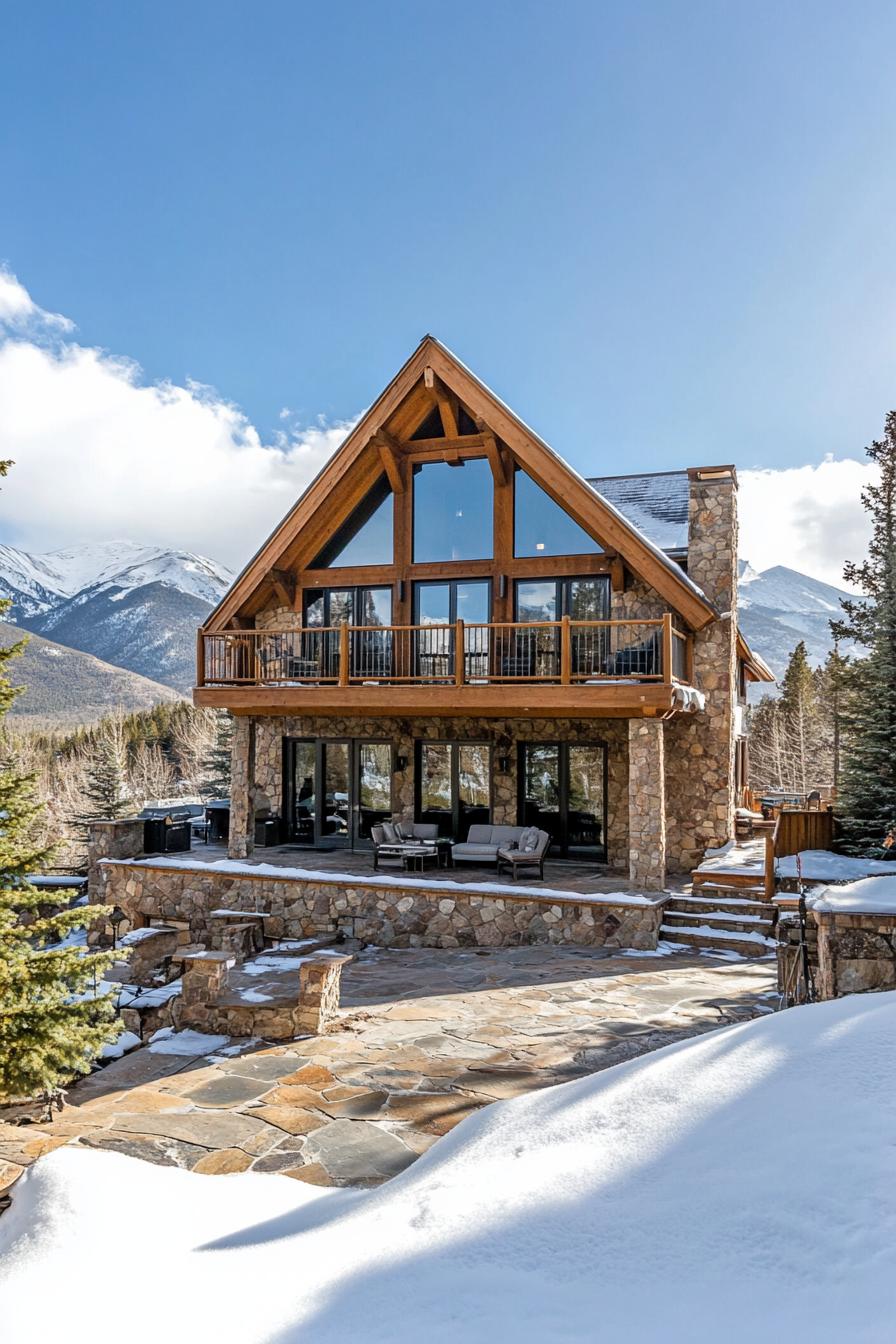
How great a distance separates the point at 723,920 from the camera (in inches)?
418

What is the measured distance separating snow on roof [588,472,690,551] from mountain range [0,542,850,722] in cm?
2572

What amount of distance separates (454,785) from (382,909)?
11.3 ft

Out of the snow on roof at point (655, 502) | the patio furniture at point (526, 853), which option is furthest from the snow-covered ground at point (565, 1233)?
the snow on roof at point (655, 502)

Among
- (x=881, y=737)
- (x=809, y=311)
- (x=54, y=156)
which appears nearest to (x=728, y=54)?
(x=809, y=311)

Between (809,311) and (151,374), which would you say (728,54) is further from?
(151,374)

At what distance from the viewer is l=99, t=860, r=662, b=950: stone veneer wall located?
1088 centimetres

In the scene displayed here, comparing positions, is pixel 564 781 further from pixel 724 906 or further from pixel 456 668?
pixel 724 906

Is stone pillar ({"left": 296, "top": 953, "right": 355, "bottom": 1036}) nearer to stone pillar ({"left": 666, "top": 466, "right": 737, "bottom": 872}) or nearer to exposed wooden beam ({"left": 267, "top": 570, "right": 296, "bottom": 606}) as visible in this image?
stone pillar ({"left": 666, "top": 466, "right": 737, "bottom": 872})

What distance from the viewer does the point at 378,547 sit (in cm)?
1517

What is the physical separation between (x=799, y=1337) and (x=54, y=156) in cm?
1902

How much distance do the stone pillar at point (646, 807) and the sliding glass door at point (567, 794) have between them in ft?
6.84

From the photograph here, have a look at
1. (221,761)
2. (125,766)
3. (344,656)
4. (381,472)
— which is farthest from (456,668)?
(125,766)

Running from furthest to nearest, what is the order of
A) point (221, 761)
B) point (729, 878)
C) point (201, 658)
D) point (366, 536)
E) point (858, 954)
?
point (221, 761), point (366, 536), point (201, 658), point (729, 878), point (858, 954)

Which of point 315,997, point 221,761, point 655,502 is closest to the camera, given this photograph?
point 315,997
